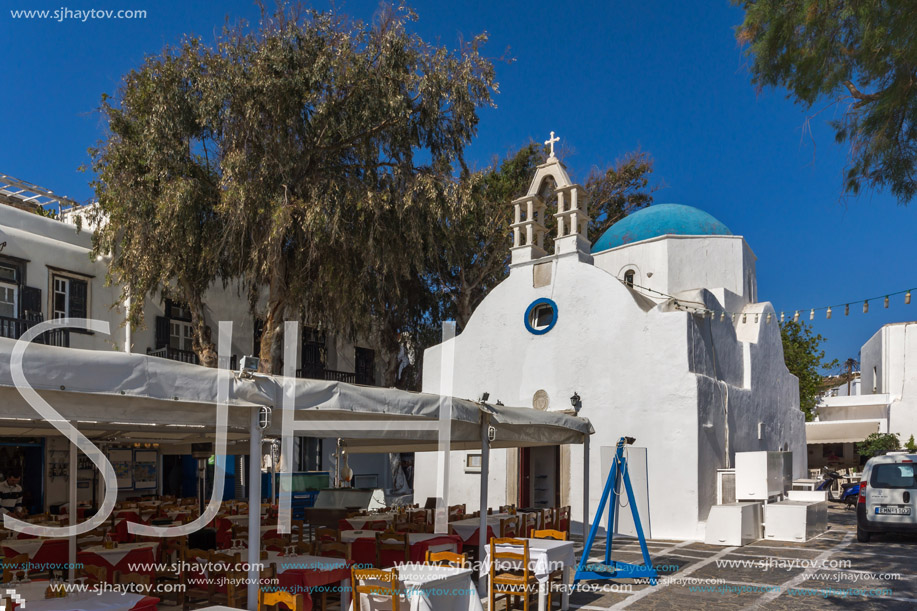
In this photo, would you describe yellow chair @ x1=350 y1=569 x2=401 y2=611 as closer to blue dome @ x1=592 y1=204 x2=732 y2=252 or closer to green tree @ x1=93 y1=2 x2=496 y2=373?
green tree @ x1=93 y1=2 x2=496 y2=373

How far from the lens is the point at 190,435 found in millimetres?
11531

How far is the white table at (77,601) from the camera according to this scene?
218 inches

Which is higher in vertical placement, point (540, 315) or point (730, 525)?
point (540, 315)

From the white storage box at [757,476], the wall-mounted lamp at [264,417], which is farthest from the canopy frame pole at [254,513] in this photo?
the white storage box at [757,476]

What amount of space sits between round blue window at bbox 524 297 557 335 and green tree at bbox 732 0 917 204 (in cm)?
992

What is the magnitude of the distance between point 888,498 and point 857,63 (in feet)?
32.2

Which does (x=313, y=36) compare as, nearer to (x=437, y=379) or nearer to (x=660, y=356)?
(x=437, y=379)

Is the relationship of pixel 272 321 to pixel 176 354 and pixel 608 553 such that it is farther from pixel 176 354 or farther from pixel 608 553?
pixel 608 553

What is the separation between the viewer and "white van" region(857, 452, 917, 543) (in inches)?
550

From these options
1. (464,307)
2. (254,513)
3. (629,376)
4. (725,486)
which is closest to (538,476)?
(629,376)

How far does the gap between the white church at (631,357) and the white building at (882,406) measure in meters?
11.3

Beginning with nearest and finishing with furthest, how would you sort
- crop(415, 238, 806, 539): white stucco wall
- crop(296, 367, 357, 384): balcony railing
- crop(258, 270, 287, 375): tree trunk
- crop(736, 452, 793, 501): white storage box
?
1. crop(736, 452, 793, 501): white storage box
2. crop(415, 238, 806, 539): white stucco wall
3. crop(258, 270, 287, 375): tree trunk
4. crop(296, 367, 357, 384): balcony railing

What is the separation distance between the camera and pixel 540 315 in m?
18.5

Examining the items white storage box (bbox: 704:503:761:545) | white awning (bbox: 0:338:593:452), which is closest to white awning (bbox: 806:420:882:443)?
white storage box (bbox: 704:503:761:545)
